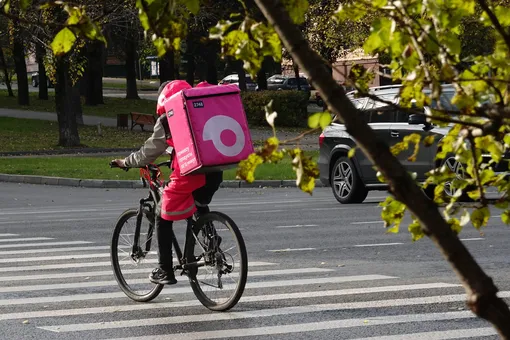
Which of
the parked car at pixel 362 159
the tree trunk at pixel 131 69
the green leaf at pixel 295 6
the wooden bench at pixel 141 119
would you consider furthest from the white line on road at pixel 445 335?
the tree trunk at pixel 131 69

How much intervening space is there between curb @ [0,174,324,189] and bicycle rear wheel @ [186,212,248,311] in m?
14.3

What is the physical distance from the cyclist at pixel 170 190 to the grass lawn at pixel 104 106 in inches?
1730

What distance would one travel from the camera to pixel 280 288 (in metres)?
9.27

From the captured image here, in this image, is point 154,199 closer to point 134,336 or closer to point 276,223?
point 134,336

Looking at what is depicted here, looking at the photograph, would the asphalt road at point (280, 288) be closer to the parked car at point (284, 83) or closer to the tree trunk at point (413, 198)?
the tree trunk at point (413, 198)

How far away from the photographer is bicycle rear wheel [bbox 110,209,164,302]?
893cm

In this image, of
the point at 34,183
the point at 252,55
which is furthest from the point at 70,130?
the point at 252,55

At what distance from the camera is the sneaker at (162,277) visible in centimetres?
856

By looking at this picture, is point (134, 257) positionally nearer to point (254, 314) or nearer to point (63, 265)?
point (254, 314)

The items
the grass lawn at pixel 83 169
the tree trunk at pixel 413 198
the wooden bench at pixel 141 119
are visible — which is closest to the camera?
the tree trunk at pixel 413 198

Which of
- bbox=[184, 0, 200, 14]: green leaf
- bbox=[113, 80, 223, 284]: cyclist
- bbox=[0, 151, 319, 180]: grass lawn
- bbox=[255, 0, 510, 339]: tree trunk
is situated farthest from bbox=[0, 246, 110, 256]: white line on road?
bbox=[0, 151, 319, 180]: grass lawn

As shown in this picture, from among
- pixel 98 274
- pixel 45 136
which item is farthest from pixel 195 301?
pixel 45 136

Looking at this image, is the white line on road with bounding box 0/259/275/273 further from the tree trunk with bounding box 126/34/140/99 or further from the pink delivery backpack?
the tree trunk with bounding box 126/34/140/99

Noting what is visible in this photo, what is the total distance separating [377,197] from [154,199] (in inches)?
438
